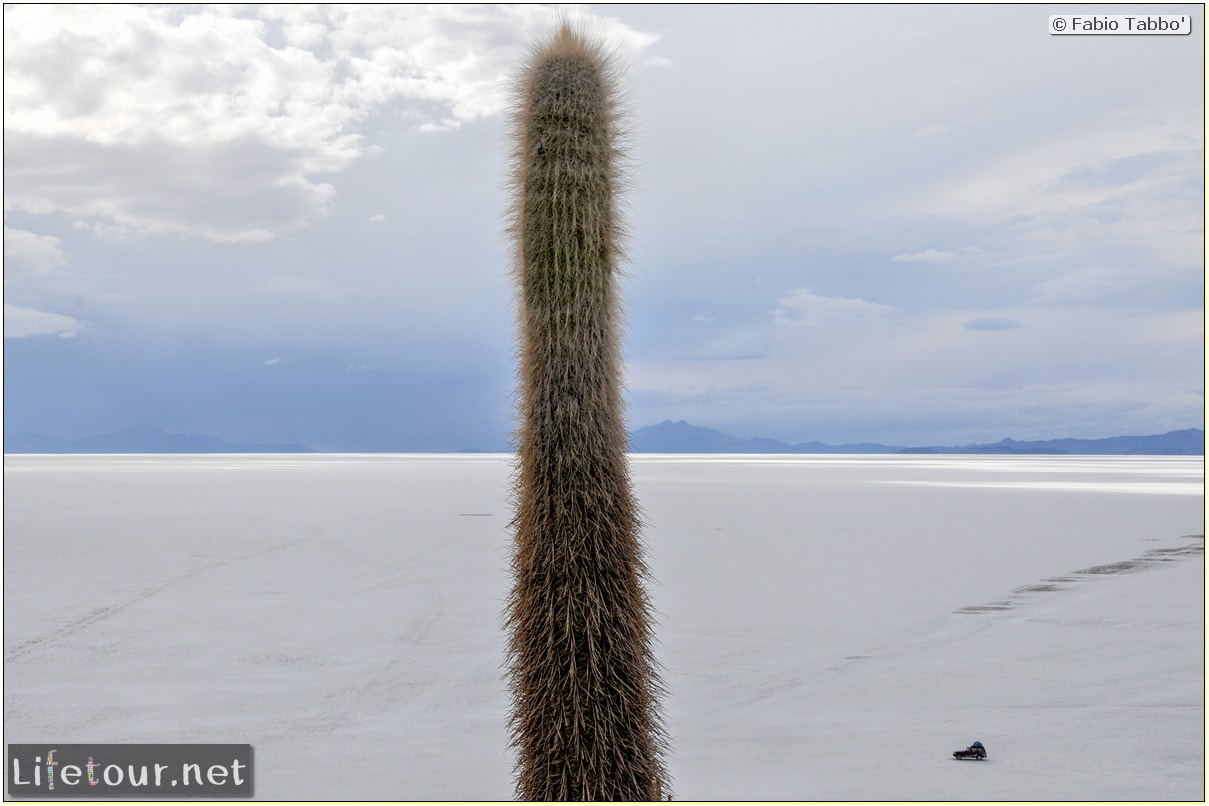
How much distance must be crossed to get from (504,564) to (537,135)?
1276 centimetres

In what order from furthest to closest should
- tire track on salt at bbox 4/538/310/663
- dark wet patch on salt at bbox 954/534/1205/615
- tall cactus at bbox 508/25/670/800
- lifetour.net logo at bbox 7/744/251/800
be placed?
1. dark wet patch on salt at bbox 954/534/1205/615
2. tire track on salt at bbox 4/538/310/663
3. lifetour.net logo at bbox 7/744/251/800
4. tall cactus at bbox 508/25/670/800

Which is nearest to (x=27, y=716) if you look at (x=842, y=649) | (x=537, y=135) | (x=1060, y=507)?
(x=537, y=135)

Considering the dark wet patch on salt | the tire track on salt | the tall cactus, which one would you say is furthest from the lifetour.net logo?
the dark wet patch on salt

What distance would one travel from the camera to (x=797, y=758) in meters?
7.54

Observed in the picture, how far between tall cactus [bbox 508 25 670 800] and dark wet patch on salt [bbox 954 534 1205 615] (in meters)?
9.17

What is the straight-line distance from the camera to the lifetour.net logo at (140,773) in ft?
18.7

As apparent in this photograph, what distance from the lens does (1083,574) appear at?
53.8ft

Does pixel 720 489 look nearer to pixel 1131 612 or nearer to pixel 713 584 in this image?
pixel 713 584

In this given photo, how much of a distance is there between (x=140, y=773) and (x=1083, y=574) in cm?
1481

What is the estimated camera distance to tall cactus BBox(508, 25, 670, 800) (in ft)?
17.0

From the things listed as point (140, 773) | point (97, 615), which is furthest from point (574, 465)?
point (97, 615)

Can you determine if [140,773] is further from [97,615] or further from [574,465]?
[97,615]

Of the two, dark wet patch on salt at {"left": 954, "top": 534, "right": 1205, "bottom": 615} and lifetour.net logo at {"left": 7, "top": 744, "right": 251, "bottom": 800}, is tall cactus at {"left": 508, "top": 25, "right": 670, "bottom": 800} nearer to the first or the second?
lifetour.net logo at {"left": 7, "top": 744, "right": 251, "bottom": 800}

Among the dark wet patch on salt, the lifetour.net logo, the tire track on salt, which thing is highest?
the lifetour.net logo
